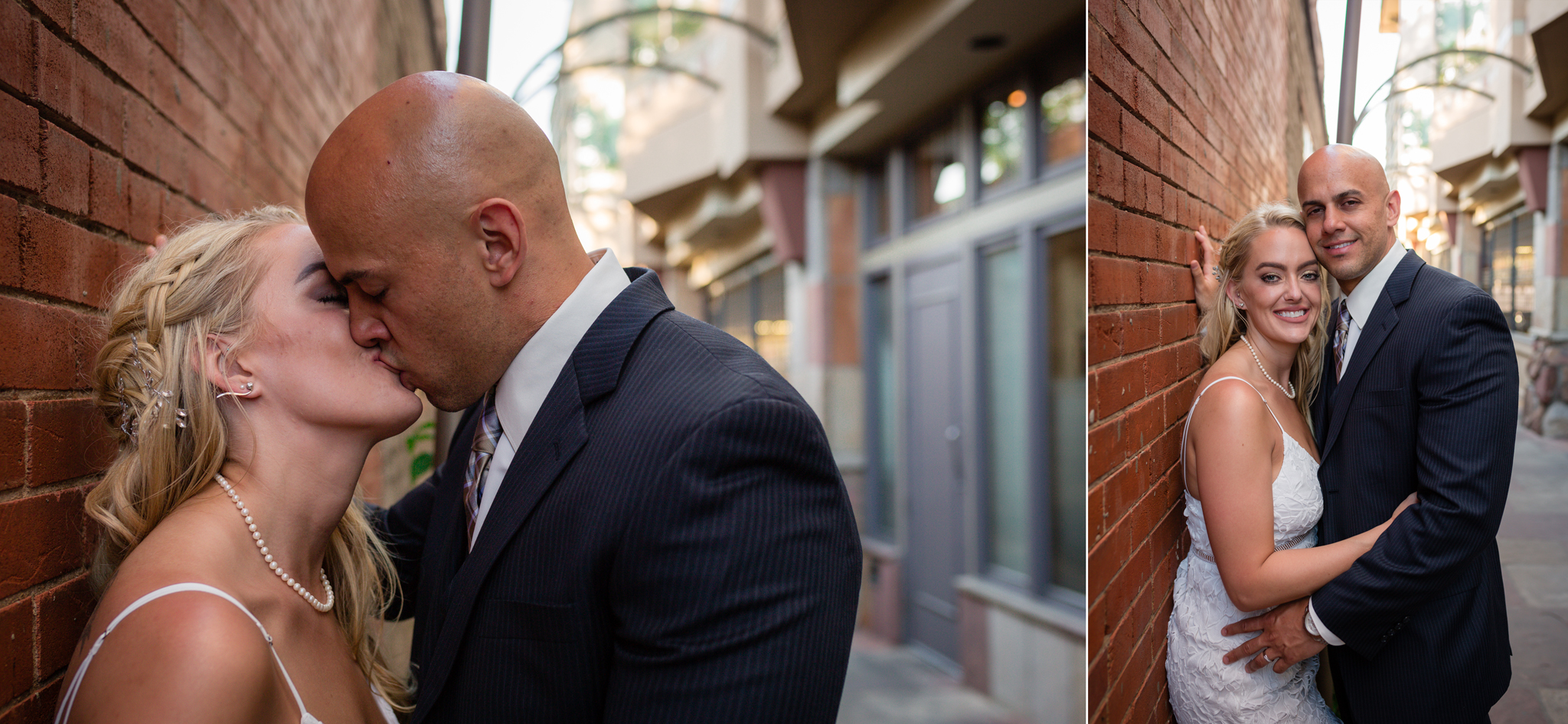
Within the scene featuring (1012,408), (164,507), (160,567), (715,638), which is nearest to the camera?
(715,638)

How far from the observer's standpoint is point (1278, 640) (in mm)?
1948

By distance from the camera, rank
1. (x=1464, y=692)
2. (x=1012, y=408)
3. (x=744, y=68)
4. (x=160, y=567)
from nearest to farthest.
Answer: (x=160, y=567) < (x=1464, y=692) < (x=1012, y=408) < (x=744, y=68)

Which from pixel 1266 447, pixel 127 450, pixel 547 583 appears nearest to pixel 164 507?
pixel 127 450

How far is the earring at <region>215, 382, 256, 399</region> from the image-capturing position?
1.45 metres

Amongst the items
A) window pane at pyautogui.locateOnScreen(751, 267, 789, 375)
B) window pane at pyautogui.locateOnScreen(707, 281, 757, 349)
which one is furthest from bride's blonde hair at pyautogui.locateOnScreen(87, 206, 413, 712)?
window pane at pyautogui.locateOnScreen(707, 281, 757, 349)

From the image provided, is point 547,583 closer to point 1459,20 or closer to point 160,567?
point 160,567

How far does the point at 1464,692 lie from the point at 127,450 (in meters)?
2.41

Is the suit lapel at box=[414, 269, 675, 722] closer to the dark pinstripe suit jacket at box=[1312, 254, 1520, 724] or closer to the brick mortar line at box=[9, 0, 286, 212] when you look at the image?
the brick mortar line at box=[9, 0, 286, 212]

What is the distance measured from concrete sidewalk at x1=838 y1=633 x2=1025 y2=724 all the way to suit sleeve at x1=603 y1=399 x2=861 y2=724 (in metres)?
4.15

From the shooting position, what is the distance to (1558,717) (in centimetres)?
163

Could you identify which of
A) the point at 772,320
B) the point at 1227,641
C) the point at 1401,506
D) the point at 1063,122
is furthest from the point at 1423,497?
the point at 772,320

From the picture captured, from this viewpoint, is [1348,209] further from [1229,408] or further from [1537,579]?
[1537,579]

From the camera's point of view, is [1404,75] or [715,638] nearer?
[715,638]

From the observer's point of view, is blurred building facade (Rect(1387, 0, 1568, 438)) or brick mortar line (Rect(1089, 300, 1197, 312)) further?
brick mortar line (Rect(1089, 300, 1197, 312))
